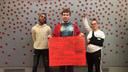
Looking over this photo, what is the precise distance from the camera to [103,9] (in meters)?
4.32

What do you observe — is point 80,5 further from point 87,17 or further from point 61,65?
point 61,65

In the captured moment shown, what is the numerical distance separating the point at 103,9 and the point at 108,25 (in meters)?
0.28

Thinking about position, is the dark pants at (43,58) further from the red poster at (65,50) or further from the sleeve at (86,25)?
the sleeve at (86,25)

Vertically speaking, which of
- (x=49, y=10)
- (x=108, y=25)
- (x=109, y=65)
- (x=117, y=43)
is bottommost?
(x=109, y=65)

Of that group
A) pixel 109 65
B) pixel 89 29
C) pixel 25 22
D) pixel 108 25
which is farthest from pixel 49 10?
pixel 109 65

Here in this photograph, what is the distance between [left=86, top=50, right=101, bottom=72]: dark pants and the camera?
3.83 m

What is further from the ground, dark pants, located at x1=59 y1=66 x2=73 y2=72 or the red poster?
the red poster

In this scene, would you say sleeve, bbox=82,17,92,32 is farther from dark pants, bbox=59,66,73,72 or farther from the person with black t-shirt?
dark pants, bbox=59,66,73,72

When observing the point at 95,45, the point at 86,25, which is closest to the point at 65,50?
the point at 95,45

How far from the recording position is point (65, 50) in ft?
12.2

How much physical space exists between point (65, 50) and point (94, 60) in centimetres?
49

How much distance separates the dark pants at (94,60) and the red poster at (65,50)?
24 cm

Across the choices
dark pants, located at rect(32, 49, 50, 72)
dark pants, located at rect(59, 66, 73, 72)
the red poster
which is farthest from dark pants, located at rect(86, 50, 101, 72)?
dark pants, located at rect(32, 49, 50, 72)

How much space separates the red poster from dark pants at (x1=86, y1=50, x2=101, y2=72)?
0.79ft
